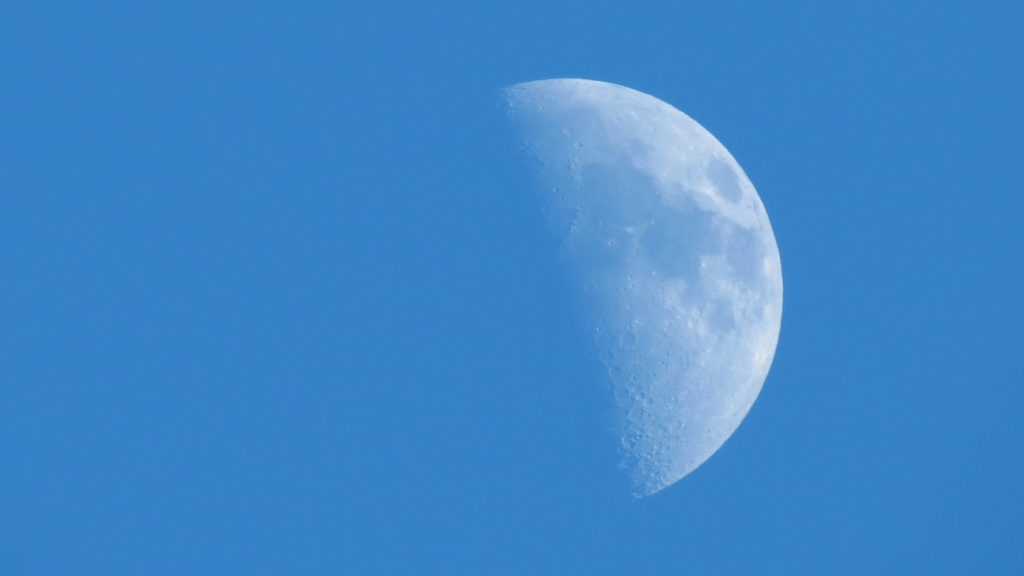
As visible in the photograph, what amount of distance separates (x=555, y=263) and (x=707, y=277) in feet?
4.07

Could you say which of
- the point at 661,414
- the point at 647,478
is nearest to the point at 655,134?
the point at 661,414

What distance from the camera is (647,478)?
30.8ft

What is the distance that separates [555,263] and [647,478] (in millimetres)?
2150

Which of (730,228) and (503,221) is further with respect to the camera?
(730,228)

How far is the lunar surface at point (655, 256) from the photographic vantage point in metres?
8.41

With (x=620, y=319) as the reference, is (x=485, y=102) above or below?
above

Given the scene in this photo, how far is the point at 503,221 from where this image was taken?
8.40 metres

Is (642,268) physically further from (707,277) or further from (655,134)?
(655,134)

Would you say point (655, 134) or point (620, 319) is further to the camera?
point (655, 134)

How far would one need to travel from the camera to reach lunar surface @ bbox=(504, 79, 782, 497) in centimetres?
841

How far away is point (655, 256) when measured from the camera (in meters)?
8.43

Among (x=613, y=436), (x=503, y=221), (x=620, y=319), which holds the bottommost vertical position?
(x=613, y=436)

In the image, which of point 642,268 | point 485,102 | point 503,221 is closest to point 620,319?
point 642,268

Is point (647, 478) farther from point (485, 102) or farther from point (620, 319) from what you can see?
point (485, 102)
